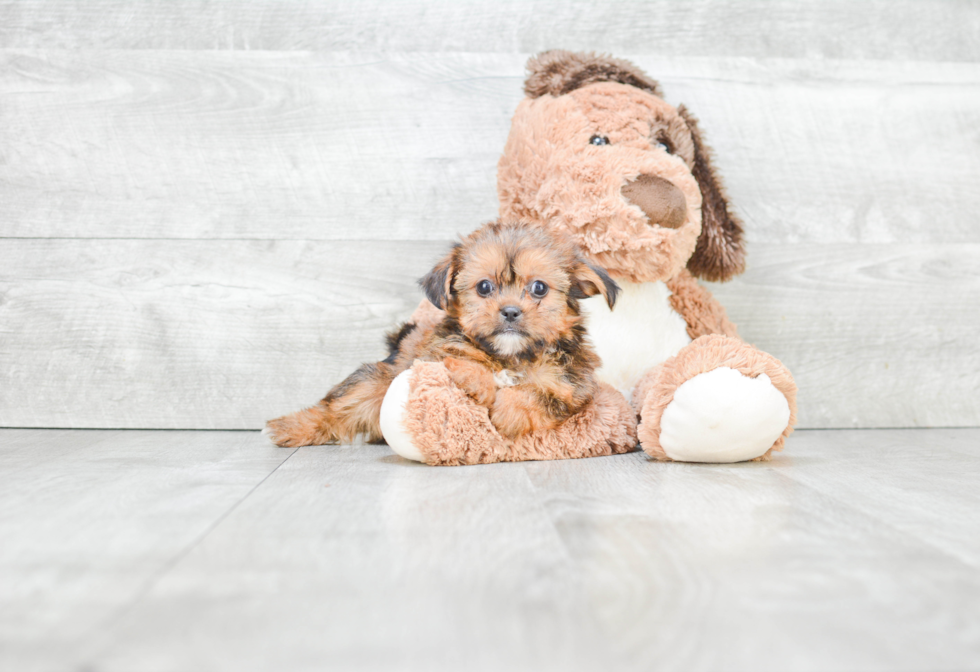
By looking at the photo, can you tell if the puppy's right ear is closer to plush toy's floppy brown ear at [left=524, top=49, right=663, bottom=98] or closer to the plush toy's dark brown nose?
the plush toy's dark brown nose

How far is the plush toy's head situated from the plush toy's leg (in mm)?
246

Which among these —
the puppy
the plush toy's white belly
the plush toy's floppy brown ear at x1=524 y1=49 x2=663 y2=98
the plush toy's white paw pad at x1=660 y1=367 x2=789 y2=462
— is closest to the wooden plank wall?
the plush toy's floppy brown ear at x1=524 y1=49 x2=663 y2=98

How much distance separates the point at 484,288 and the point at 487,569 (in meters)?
0.60

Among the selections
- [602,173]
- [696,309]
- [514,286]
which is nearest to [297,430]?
[514,286]

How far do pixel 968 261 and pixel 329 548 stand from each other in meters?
1.89

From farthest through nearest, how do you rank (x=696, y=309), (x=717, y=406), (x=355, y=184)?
(x=355, y=184) → (x=696, y=309) → (x=717, y=406)

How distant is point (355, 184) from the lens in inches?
70.4

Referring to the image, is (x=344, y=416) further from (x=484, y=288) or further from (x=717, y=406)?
(x=717, y=406)

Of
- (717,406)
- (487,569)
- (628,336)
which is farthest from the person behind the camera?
(628,336)

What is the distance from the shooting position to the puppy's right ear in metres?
1.24

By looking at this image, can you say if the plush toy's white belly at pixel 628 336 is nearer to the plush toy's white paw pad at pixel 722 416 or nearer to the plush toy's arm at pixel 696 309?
the plush toy's arm at pixel 696 309

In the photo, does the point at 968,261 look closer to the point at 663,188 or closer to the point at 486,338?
the point at 663,188

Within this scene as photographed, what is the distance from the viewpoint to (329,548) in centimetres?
77

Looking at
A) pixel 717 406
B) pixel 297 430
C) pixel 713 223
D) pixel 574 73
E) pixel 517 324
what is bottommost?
pixel 297 430
